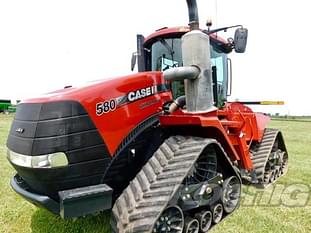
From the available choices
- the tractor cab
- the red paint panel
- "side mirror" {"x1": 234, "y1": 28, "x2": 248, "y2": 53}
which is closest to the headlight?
the red paint panel

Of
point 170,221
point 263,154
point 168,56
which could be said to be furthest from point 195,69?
point 263,154

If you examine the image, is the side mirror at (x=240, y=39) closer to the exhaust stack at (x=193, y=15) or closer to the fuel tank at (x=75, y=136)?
the exhaust stack at (x=193, y=15)

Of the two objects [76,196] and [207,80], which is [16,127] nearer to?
[76,196]

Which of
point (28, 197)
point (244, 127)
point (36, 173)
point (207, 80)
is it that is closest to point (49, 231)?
point (28, 197)

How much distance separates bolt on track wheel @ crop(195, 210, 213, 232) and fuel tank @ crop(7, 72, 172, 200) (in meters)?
0.96

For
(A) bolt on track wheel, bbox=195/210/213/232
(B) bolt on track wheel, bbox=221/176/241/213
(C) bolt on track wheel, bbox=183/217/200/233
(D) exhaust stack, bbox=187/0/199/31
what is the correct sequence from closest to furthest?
(C) bolt on track wheel, bbox=183/217/200/233 < (A) bolt on track wheel, bbox=195/210/213/232 < (D) exhaust stack, bbox=187/0/199/31 < (B) bolt on track wheel, bbox=221/176/241/213

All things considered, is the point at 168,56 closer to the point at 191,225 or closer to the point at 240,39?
the point at 240,39

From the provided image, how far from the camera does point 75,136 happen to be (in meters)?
2.67

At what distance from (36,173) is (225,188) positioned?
2.23 m

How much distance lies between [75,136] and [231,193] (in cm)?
224

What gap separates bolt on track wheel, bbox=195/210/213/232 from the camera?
324 centimetres

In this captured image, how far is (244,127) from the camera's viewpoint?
519cm

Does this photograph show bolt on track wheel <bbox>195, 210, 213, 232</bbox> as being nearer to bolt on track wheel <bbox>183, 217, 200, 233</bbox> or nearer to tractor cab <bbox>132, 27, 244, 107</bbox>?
A: bolt on track wheel <bbox>183, 217, 200, 233</bbox>

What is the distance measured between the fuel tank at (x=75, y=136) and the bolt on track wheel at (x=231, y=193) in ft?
4.40
